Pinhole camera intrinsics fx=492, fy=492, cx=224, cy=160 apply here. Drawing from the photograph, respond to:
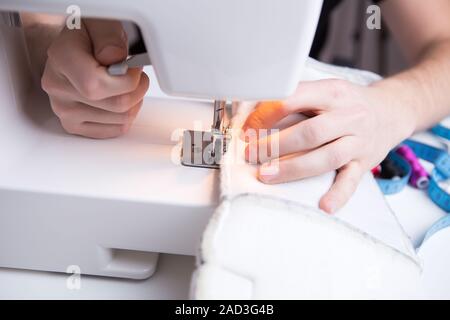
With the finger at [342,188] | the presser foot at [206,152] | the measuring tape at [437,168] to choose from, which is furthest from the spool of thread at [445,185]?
the presser foot at [206,152]

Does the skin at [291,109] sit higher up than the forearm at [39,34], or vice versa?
the forearm at [39,34]

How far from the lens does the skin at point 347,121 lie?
1.94 feet

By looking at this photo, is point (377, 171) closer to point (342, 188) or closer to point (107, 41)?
point (342, 188)

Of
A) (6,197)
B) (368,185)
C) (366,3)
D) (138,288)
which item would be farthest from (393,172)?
(366,3)

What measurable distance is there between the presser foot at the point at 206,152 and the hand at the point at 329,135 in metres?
0.04

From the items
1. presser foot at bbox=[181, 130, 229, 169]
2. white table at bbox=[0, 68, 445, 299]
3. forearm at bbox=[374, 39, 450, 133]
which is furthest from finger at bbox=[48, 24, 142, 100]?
forearm at bbox=[374, 39, 450, 133]

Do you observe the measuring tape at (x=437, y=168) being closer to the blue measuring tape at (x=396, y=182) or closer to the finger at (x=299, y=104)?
the blue measuring tape at (x=396, y=182)

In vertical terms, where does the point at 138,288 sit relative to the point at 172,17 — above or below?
below

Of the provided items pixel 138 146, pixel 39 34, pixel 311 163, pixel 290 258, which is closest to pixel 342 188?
pixel 311 163

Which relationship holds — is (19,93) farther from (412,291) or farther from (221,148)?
(412,291)

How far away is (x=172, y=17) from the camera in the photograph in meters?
0.47

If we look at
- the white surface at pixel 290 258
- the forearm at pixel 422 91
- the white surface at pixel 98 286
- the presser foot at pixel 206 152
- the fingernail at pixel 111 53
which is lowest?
the white surface at pixel 98 286

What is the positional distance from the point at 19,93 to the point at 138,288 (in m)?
0.30

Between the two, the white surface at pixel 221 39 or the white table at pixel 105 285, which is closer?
the white surface at pixel 221 39
